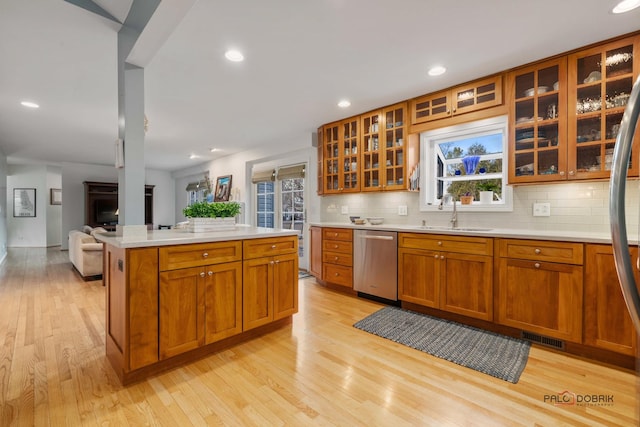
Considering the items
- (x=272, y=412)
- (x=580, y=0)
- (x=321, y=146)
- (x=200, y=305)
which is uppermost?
(x=580, y=0)

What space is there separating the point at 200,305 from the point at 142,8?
81.9 inches

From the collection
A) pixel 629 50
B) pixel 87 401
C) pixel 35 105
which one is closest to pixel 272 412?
pixel 87 401

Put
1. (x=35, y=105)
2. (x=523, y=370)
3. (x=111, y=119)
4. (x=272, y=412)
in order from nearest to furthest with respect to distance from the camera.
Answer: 1. (x=272, y=412)
2. (x=523, y=370)
3. (x=35, y=105)
4. (x=111, y=119)

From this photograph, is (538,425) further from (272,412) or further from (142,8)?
(142,8)

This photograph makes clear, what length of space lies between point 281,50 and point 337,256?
8.21 feet

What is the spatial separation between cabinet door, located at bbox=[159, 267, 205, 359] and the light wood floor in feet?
0.65

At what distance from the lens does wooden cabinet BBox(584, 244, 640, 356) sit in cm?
202

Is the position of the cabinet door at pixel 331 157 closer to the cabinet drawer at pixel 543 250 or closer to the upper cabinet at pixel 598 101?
the cabinet drawer at pixel 543 250

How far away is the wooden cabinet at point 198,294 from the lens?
197 centimetres

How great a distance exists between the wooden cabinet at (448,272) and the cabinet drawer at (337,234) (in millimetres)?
750

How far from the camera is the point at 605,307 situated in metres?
2.09

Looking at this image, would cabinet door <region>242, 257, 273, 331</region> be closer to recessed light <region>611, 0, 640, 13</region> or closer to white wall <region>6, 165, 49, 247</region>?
recessed light <region>611, 0, 640, 13</region>

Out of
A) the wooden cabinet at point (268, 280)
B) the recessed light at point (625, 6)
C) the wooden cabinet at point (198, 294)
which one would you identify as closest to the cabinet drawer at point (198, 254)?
the wooden cabinet at point (198, 294)

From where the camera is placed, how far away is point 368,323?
2.86 metres
